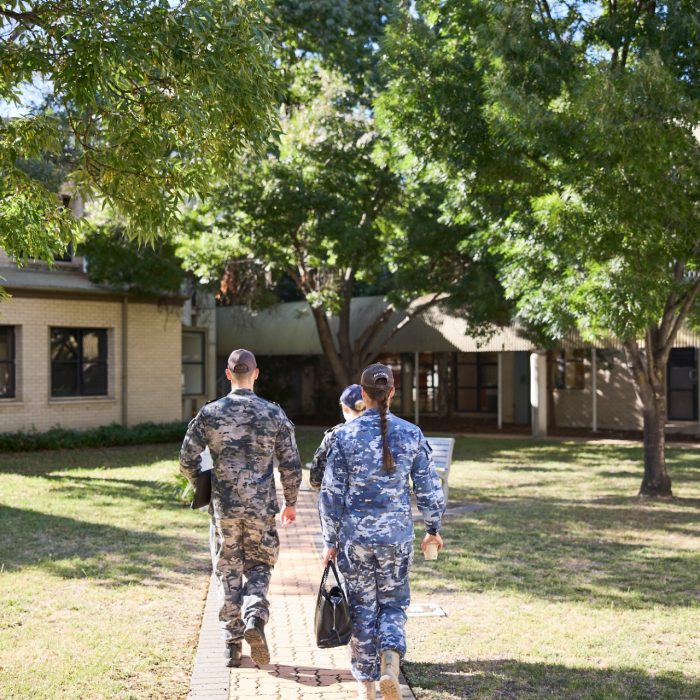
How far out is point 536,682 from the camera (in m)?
5.39

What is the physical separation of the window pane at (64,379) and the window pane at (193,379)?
4.22 metres

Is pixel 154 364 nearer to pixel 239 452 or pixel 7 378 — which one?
pixel 7 378

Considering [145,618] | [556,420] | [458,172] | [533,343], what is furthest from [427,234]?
[145,618]

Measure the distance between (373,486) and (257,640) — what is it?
4.26ft

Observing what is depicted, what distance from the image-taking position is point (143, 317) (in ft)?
75.4

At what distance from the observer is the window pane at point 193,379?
25672 millimetres

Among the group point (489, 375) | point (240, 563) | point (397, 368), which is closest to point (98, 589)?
point (240, 563)

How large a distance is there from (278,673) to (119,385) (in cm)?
1778

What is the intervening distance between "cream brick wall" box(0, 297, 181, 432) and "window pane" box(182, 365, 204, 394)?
1.97 meters

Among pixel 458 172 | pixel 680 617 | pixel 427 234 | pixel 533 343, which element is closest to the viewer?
pixel 680 617

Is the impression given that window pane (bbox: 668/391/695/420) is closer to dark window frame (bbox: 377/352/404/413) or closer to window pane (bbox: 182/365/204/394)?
dark window frame (bbox: 377/352/404/413)

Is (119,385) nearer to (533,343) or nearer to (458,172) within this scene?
(533,343)

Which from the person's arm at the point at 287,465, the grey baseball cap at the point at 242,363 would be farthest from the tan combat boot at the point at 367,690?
the grey baseball cap at the point at 242,363

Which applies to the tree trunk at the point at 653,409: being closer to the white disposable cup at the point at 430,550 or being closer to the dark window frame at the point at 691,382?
the white disposable cup at the point at 430,550
